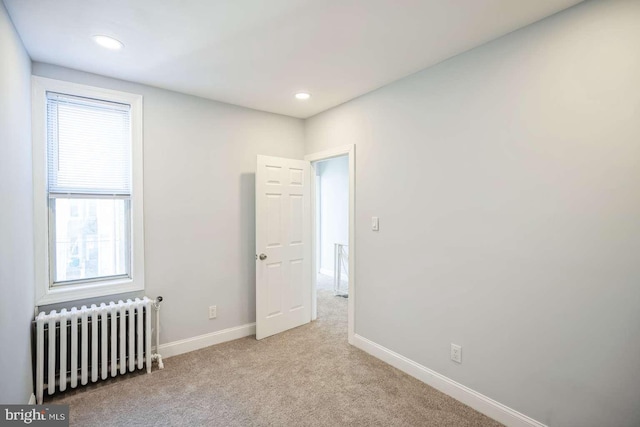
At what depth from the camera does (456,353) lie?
2.21m

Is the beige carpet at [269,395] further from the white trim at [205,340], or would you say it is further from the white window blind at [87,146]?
the white window blind at [87,146]

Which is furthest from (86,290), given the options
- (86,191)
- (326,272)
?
(326,272)

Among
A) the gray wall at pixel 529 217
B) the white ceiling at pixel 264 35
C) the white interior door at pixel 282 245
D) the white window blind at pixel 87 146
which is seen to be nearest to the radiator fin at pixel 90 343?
the white window blind at pixel 87 146

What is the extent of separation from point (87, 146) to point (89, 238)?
0.78m

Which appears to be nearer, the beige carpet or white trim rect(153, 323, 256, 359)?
the beige carpet

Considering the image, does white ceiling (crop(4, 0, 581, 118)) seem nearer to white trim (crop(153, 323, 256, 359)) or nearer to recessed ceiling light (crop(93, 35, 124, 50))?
recessed ceiling light (crop(93, 35, 124, 50))

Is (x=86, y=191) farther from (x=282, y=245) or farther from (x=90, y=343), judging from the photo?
(x=282, y=245)

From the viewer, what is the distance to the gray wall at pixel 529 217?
153cm

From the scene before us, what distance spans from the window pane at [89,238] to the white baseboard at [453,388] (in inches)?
96.7

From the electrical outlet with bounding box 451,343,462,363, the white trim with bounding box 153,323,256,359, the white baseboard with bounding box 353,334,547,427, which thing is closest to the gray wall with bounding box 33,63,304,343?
the white trim with bounding box 153,323,256,359

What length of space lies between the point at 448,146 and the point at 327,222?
4.05 m

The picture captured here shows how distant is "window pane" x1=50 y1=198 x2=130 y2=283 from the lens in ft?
7.90

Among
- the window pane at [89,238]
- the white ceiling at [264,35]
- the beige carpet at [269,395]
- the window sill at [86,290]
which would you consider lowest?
the beige carpet at [269,395]

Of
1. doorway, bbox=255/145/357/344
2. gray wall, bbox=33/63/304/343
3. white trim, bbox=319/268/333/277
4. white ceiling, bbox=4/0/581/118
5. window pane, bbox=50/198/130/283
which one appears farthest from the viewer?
white trim, bbox=319/268/333/277
